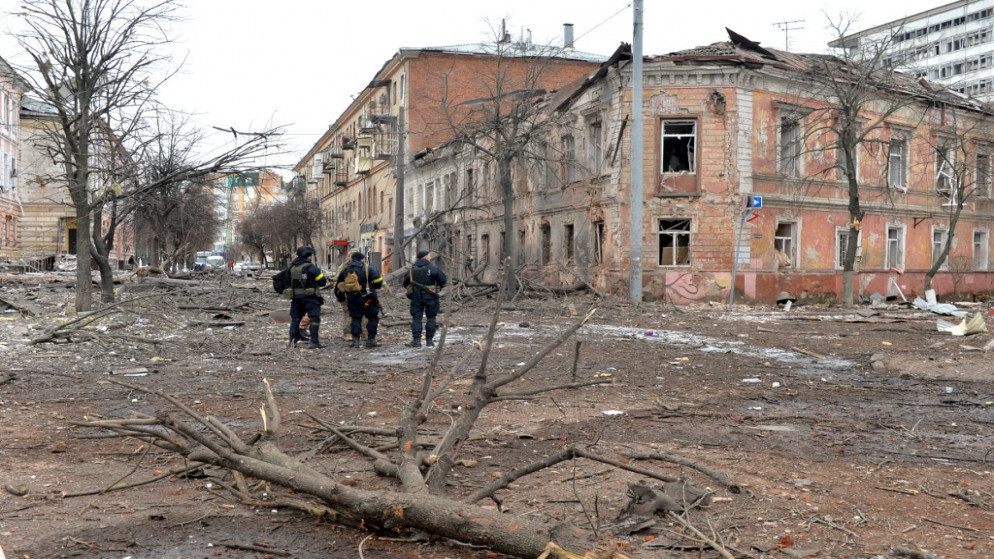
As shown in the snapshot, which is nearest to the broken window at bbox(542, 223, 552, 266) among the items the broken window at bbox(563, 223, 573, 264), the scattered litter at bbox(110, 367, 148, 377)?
the broken window at bbox(563, 223, 573, 264)

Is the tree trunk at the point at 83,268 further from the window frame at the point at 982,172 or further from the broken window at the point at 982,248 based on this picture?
the broken window at the point at 982,248

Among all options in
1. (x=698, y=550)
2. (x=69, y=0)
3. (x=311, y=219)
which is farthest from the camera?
(x=311, y=219)

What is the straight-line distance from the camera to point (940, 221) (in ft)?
97.0

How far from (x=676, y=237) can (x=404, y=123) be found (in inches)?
755

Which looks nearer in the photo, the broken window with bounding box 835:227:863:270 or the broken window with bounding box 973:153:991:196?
the broken window with bounding box 835:227:863:270

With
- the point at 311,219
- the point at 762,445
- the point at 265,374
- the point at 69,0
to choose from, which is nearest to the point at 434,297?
the point at 265,374

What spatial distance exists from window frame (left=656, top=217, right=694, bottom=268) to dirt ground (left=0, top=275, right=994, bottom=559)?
30.2 feet

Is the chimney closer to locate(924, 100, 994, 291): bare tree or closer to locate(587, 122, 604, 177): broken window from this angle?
locate(587, 122, 604, 177): broken window

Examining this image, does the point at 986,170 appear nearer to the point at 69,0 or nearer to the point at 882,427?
the point at 882,427

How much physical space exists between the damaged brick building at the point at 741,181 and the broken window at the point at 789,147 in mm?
65

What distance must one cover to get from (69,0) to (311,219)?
44975mm

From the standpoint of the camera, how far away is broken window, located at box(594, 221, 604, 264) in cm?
2475

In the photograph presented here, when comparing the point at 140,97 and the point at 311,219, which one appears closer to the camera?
the point at 140,97

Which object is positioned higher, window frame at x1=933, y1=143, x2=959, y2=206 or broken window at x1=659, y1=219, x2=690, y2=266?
window frame at x1=933, y1=143, x2=959, y2=206
